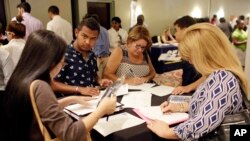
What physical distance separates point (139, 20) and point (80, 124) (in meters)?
4.96

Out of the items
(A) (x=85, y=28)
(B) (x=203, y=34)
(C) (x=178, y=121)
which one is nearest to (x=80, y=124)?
(C) (x=178, y=121)

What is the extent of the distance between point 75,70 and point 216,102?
46.1 inches

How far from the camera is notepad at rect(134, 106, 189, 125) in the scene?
4.75ft

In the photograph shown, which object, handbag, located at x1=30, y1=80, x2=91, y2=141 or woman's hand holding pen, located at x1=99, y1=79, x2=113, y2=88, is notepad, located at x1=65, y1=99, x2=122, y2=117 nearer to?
handbag, located at x1=30, y1=80, x2=91, y2=141

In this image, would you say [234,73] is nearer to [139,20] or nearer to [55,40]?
[55,40]

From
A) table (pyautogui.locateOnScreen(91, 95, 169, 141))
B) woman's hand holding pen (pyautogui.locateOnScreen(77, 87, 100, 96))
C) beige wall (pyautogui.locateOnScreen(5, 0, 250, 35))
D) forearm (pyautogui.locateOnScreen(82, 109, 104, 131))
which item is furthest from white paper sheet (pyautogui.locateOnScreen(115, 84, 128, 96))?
beige wall (pyautogui.locateOnScreen(5, 0, 250, 35))

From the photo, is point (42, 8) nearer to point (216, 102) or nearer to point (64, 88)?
point (64, 88)

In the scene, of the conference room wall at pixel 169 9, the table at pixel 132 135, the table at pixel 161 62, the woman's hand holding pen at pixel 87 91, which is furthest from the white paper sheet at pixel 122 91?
→ the conference room wall at pixel 169 9

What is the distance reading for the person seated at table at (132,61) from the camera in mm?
2309

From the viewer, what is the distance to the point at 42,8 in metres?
5.78

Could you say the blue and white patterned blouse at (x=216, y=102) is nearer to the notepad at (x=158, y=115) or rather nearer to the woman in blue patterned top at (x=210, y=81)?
the woman in blue patterned top at (x=210, y=81)

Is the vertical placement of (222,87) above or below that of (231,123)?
above

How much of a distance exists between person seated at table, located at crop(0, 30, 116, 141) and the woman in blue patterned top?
0.51 metres

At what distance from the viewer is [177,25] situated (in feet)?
8.25
